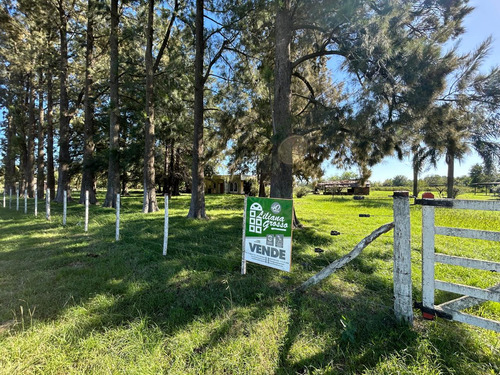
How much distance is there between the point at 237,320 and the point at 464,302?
2.15m

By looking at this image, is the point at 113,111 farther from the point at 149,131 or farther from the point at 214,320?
the point at 214,320

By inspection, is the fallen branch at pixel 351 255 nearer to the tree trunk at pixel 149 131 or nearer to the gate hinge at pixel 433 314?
the gate hinge at pixel 433 314

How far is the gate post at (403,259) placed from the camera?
2.27m

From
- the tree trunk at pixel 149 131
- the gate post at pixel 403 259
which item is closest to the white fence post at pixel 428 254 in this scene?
the gate post at pixel 403 259

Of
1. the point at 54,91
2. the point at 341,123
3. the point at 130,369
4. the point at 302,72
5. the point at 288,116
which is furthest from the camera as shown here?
the point at 54,91

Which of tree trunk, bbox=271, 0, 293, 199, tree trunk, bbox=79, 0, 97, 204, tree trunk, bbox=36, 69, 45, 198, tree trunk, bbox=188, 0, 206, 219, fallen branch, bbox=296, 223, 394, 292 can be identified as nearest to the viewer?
fallen branch, bbox=296, 223, 394, 292

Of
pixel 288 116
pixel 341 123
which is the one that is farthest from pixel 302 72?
pixel 341 123

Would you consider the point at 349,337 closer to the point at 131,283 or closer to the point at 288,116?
the point at 131,283

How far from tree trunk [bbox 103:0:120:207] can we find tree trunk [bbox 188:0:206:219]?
505cm

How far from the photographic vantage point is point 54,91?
60.6 ft

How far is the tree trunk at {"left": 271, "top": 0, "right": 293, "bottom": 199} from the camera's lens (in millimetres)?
6570

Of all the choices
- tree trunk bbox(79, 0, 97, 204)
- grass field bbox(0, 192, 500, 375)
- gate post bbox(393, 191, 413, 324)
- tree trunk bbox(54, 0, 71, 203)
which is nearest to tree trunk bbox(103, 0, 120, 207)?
tree trunk bbox(79, 0, 97, 204)

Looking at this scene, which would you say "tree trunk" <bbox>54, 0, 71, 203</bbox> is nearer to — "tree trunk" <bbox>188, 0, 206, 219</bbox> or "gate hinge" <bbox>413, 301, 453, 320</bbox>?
"tree trunk" <bbox>188, 0, 206, 219</bbox>

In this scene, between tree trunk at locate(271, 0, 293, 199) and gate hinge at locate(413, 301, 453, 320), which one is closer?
gate hinge at locate(413, 301, 453, 320)
